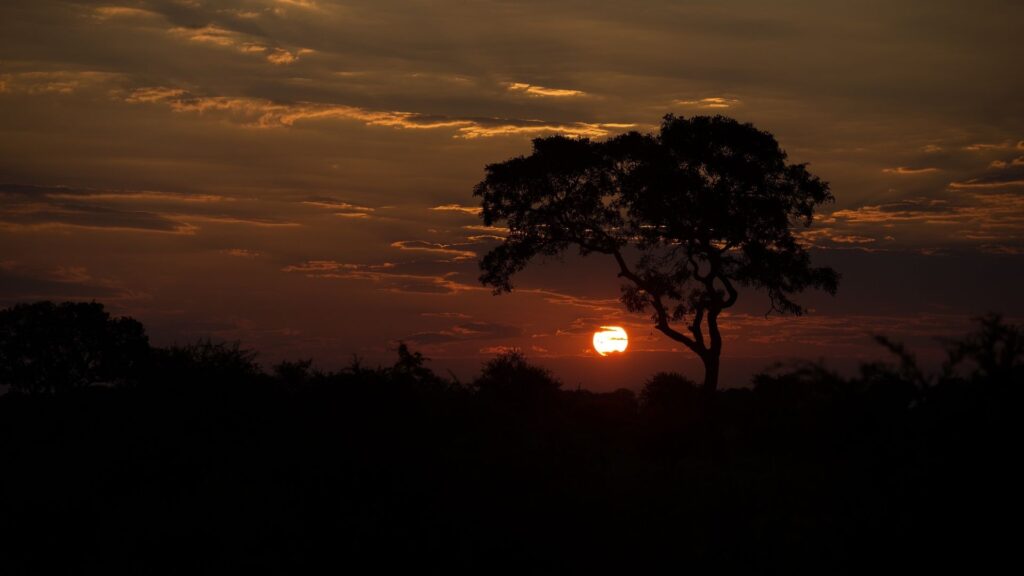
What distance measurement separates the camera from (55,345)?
55.1 meters

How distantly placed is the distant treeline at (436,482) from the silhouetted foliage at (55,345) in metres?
37.0

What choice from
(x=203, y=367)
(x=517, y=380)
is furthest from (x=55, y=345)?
(x=203, y=367)

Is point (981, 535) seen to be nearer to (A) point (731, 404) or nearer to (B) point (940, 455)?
(B) point (940, 455)

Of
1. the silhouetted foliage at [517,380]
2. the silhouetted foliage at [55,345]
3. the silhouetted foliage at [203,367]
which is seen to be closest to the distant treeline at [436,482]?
the silhouetted foliage at [203,367]

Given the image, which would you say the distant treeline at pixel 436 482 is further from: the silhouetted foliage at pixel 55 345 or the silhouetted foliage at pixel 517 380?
the silhouetted foliage at pixel 55 345

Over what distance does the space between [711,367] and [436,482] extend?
33.5 metres

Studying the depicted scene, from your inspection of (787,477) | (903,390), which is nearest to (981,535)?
(903,390)

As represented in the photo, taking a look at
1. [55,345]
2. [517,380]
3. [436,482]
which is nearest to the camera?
[436,482]

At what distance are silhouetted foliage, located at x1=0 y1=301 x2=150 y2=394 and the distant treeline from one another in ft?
121

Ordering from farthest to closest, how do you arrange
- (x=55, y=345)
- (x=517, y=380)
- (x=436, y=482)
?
(x=55, y=345), (x=517, y=380), (x=436, y=482)

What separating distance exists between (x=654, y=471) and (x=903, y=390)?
1138 cm

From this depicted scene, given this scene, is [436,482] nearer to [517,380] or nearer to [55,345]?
[517,380]

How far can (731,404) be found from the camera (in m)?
46.4

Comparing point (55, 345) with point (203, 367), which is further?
point (55, 345)
